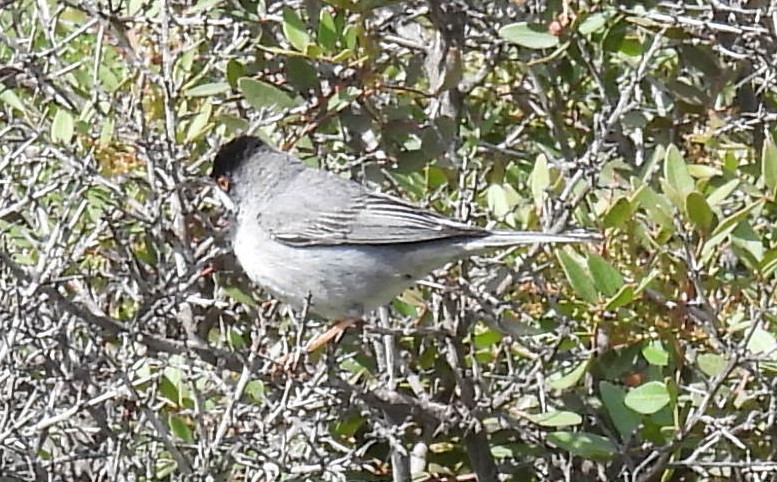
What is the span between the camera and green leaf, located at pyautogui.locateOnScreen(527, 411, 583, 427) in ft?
10.3

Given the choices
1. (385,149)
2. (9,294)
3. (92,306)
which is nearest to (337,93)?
(385,149)

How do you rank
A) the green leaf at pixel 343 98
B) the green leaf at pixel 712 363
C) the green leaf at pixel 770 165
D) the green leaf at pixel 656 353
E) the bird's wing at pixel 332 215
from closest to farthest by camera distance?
the green leaf at pixel 770 165 → the green leaf at pixel 712 363 → the green leaf at pixel 656 353 → the green leaf at pixel 343 98 → the bird's wing at pixel 332 215

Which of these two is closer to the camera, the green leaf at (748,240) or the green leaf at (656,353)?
the green leaf at (748,240)

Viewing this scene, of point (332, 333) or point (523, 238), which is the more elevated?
point (523, 238)

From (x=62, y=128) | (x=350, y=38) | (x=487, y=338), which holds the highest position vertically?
(x=350, y=38)

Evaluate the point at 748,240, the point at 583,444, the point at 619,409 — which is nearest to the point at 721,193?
the point at 748,240

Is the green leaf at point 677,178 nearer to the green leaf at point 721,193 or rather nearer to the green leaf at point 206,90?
→ the green leaf at point 721,193

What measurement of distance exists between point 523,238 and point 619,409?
0.45 m

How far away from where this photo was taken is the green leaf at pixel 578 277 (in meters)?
2.93

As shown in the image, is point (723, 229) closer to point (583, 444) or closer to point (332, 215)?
point (583, 444)

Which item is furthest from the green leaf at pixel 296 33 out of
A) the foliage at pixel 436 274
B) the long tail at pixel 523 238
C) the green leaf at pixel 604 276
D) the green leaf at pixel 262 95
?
the green leaf at pixel 604 276

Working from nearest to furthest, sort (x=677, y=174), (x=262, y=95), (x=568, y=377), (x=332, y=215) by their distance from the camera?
(x=677, y=174) → (x=568, y=377) → (x=262, y=95) → (x=332, y=215)

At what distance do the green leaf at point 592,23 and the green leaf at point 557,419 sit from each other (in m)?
0.96

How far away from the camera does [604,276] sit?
2920 millimetres
